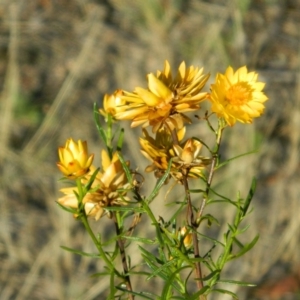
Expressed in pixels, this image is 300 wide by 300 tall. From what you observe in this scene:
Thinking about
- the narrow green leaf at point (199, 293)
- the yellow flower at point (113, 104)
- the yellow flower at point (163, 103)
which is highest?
the yellow flower at point (113, 104)

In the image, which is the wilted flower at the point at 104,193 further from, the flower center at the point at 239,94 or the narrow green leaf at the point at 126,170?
the flower center at the point at 239,94

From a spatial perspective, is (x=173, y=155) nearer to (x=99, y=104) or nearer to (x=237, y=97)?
(x=237, y=97)

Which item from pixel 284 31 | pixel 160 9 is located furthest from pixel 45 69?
pixel 284 31

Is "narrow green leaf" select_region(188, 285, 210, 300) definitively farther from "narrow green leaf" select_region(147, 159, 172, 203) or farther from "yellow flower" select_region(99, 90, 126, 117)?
"yellow flower" select_region(99, 90, 126, 117)

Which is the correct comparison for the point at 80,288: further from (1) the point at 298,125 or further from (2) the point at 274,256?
(1) the point at 298,125

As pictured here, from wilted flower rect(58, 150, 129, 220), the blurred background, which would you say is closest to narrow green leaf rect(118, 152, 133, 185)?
wilted flower rect(58, 150, 129, 220)

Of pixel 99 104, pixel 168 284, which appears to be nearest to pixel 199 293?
pixel 168 284

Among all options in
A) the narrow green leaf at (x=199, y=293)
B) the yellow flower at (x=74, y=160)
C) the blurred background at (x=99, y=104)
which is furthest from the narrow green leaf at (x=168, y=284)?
the blurred background at (x=99, y=104)
